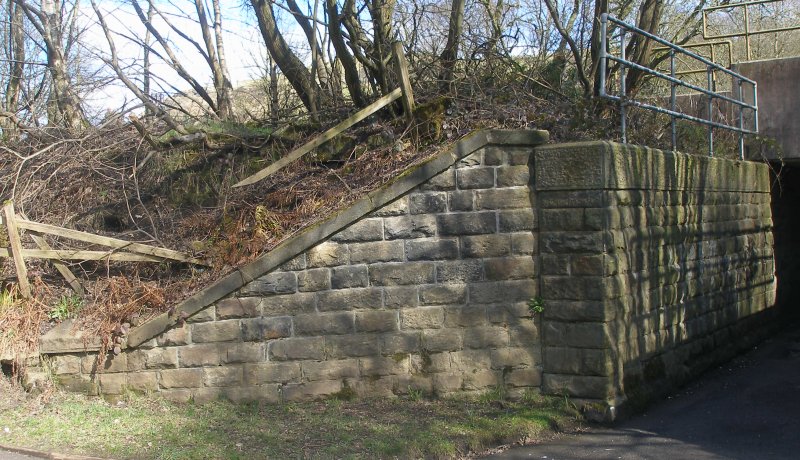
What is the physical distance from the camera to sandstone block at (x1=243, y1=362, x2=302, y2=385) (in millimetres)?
7145

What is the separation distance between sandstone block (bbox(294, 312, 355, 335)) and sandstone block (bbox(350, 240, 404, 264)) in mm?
556

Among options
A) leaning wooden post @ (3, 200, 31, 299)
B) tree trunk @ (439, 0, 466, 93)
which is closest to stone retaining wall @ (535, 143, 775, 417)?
tree trunk @ (439, 0, 466, 93)

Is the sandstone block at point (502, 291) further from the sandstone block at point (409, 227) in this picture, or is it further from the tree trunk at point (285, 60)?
the tree trunk at point (285, 60)

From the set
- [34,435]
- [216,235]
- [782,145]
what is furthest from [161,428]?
[782,145]

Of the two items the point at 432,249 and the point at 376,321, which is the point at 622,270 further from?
the point at 376,321

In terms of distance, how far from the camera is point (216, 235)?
323 inches

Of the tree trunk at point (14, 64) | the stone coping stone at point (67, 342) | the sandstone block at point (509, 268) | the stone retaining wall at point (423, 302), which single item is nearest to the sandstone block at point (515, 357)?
the stone retaining wall at point (423, 302)

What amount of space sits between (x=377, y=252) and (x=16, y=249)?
3.90 m

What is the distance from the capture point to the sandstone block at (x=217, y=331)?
7168 mm

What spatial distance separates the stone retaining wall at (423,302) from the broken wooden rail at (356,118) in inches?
54.6

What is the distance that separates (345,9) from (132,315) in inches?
181

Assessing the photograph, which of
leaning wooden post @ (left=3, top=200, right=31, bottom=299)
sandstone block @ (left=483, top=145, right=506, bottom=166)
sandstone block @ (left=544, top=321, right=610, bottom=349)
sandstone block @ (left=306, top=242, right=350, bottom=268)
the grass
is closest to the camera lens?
the grass

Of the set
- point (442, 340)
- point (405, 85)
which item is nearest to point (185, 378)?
point (442, 340)

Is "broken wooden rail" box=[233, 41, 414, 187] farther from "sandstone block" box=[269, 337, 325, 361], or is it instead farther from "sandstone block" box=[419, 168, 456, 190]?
"sandstone block" box=[269, 337, 325, 361]
